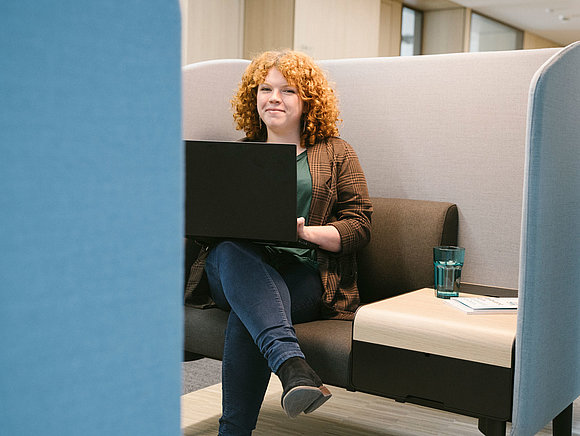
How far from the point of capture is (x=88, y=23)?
0.28 m

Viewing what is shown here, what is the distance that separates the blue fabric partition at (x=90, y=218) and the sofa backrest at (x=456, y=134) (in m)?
1.77

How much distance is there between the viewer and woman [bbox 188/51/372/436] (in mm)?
1590

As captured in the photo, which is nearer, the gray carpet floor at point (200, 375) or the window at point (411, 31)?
the gray carpet floor at point (200, 375)

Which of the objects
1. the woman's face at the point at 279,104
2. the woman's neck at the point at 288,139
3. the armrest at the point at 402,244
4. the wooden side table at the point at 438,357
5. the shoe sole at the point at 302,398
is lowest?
the shoe sole at the point at 302,398

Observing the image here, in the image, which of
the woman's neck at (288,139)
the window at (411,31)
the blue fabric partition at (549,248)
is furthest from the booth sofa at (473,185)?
the window at (411,31)

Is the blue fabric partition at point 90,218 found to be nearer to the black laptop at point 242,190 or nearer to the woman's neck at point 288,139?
the black laptop at point 242,190

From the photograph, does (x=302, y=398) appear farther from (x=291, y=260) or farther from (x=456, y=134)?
(x=456, y=134)

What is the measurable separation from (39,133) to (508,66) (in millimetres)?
1872

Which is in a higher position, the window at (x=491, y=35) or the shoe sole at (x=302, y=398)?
the window at (x=491, y=35)

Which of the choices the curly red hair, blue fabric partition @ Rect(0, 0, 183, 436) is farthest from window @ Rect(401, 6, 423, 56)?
blue fabric partition @ Rect(0, 0, 183, 436)

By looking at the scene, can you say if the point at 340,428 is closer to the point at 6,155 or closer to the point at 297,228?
the point at 297,228

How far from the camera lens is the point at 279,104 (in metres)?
2.02

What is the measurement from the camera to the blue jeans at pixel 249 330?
1.59 meters

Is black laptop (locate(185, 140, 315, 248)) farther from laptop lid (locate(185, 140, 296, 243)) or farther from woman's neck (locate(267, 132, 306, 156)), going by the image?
woman's neck (locate(267, 132, 306, 156))
